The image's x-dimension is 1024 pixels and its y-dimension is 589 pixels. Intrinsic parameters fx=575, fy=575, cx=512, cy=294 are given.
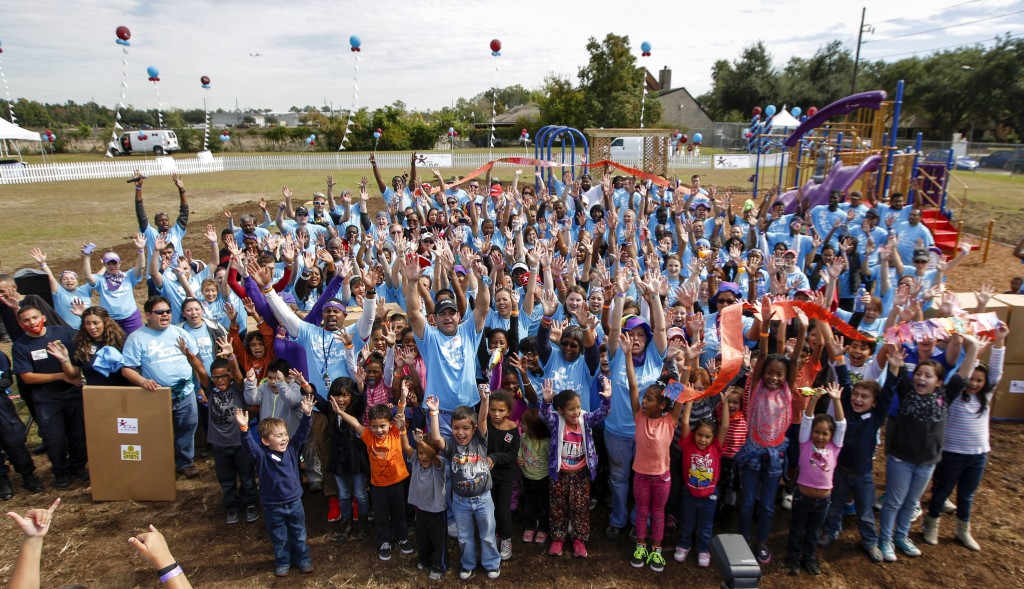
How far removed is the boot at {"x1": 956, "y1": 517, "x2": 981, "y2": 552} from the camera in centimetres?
462

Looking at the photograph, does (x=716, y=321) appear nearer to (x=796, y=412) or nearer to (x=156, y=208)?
(x=796, y=412)

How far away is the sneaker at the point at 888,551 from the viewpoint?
4492 millimetres

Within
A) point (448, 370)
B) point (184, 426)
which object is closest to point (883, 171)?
point (448, 370)

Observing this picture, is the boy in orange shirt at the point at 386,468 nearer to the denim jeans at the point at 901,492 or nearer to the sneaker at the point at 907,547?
the denim jeans at the point at 901,492

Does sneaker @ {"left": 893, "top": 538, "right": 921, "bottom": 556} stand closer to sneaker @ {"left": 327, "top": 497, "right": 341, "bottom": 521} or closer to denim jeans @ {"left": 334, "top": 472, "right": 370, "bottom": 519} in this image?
denim jeans @ {"left": 334, "top": 472, "right": 370, "bottom": 519}

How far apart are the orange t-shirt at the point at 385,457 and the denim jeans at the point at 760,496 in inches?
105

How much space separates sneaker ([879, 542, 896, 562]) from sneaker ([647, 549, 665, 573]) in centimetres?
173

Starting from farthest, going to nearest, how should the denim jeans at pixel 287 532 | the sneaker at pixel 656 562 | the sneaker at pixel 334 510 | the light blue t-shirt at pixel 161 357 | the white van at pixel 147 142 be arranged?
the white van at pixel 147 142, the light blue t-shirt at pixel 161 357, the sneaker at pixel 334 510, the sneaker at pixel 656 562, the denim jeans at pixel 287 532

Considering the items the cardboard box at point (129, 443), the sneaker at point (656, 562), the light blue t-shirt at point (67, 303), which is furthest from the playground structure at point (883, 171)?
the light blue t-shirt at point (67, 303)

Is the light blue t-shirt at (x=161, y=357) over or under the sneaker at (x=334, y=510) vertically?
over

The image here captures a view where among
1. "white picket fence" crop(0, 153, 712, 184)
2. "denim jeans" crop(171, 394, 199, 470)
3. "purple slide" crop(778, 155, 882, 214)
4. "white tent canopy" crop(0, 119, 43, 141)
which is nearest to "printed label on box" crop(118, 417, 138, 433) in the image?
"denim jeans" crop(171, 394, 199, 470)

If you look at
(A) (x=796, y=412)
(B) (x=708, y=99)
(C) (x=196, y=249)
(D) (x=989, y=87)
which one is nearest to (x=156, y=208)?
(C) (x=196, y=249)

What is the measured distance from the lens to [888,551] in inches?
178

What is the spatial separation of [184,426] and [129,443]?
486 mm
